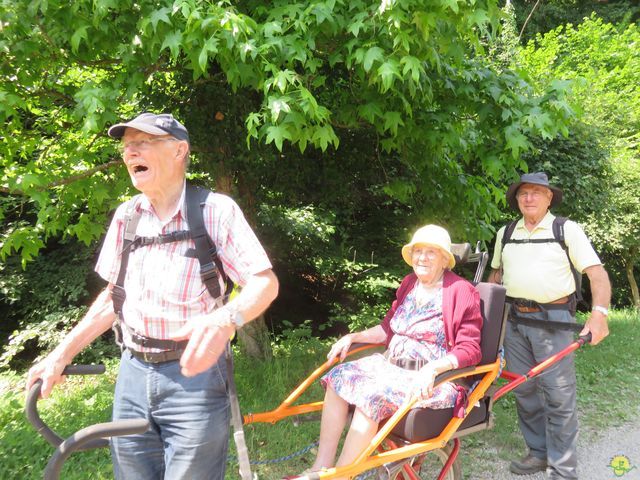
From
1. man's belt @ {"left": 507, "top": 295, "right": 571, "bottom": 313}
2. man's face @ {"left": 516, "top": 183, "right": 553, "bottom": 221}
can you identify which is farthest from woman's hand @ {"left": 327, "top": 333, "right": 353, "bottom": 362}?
man's face @ {"left": 516, "top": 183, "right": 553, "bottom": 221}

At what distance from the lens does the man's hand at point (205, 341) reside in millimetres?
1693

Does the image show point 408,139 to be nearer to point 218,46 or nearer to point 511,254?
point 511,254

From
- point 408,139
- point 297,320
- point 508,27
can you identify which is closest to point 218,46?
point 408,139

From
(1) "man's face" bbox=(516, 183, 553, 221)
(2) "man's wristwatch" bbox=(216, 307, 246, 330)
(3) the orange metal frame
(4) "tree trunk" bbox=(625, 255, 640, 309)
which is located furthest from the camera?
(4) "tree trunk" bbox=(625, 255, 640, 309)

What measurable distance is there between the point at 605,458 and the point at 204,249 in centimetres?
383

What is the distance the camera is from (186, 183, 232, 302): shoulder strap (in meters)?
1.94

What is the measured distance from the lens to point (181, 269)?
6.41 feet

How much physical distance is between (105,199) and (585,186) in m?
9.43

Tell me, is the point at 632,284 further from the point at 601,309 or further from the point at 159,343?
the point at 159,343

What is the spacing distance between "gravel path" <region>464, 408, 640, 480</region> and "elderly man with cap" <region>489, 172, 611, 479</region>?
16 centimetres

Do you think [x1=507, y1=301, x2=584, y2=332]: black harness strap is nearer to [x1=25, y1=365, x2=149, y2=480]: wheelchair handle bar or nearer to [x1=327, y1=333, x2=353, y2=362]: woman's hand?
[x1=327, y1=333, x2=353, y2=362]: woman's hand

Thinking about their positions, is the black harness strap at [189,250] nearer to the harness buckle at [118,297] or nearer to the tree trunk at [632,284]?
the harness buckle at [118,297]

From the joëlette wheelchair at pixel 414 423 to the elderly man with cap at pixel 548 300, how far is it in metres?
0.34

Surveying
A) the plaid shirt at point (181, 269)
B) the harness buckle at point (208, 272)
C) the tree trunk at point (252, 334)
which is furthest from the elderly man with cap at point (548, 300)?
the tree trunk at point (252, 334)
